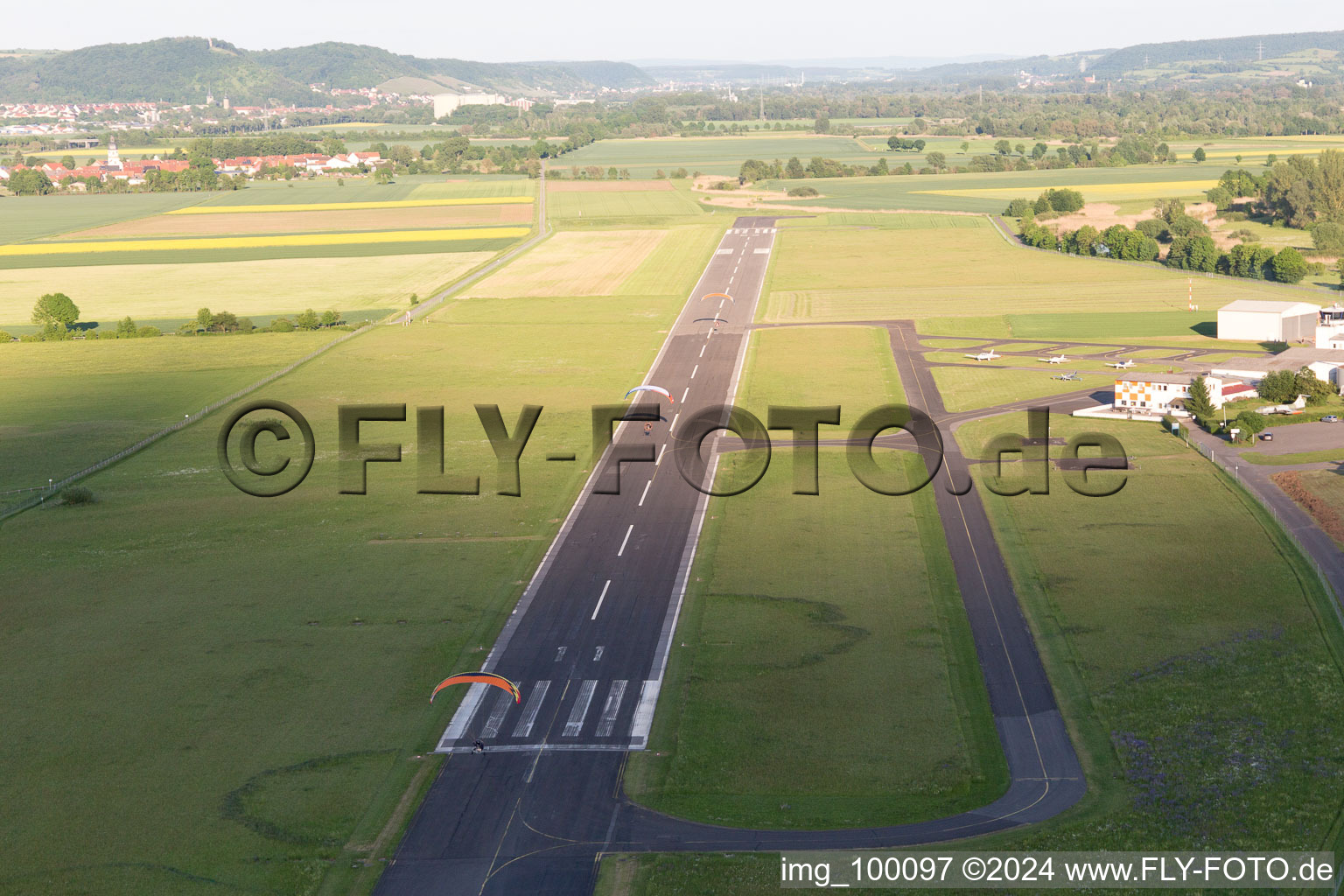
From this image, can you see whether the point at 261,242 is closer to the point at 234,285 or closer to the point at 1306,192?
the point at 234,285

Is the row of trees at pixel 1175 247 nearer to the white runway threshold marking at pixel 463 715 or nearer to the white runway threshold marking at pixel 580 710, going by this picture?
the white runway threshold marking at pixel 580 710

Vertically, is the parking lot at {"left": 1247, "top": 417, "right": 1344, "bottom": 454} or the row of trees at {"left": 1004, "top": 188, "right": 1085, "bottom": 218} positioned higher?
the row of trees at {"left": 1004, "top": 188, "right": 1085, "bottom": 218}

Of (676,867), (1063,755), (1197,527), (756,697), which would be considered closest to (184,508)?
(756,697)

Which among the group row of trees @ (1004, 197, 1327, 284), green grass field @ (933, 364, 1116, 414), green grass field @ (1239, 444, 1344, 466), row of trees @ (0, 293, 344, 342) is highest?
row of trees @ (1004, 197, 1327, 284)

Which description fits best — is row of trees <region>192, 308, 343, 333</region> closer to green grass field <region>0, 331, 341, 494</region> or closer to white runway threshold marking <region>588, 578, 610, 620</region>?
green grass field <region>0, 331, 341, 494</region>

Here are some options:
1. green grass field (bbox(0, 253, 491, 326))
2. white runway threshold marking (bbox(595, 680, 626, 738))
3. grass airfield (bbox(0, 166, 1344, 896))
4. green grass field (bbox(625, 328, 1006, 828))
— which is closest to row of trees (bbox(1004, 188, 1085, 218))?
green grass field (bbox(0, 253, 491, 326))

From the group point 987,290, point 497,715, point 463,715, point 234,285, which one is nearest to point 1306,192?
point 987,290

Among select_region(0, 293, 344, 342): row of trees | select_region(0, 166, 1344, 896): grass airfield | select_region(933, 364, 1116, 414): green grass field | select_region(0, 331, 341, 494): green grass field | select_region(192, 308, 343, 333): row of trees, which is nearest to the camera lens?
select_region(0, 166, 1344, 896): grass airfield
